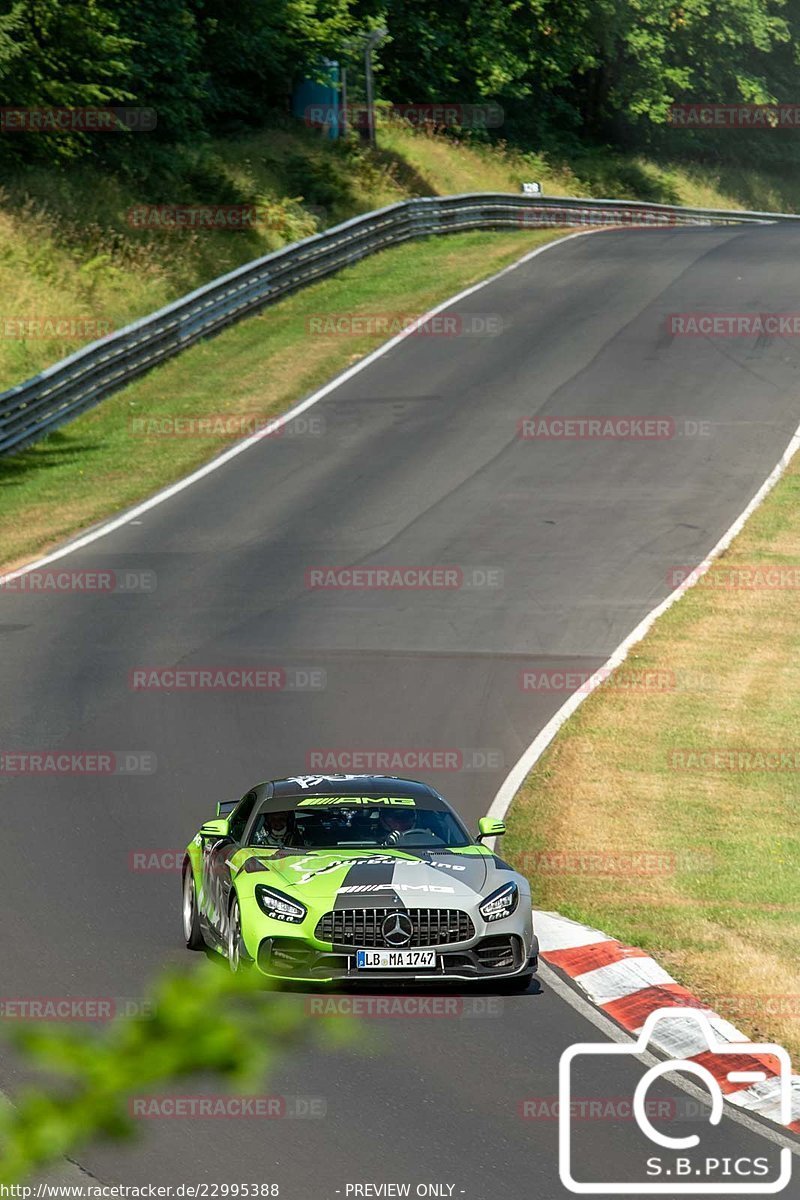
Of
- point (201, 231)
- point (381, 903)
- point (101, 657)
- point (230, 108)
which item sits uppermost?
point (230, 108)

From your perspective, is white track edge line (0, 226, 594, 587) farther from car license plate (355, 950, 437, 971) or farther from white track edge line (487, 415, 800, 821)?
car license plate (355, 950, 437, 971)

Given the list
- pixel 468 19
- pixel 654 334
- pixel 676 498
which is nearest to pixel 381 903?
pixel 676 498

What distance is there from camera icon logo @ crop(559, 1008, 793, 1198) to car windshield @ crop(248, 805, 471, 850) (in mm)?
2269

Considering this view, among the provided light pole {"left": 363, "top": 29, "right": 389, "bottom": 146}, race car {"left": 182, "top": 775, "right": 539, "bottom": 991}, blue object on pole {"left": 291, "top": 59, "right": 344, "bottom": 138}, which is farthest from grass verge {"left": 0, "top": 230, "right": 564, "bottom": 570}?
race car {"left": 182, "top": 775, "right": 539, "bottom": 991}

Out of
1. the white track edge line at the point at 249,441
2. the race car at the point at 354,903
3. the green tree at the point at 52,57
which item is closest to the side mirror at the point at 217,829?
the race car at the point at 354,903

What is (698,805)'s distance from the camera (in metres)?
14.8

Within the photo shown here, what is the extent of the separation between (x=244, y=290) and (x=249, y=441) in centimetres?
883

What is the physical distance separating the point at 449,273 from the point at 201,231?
7.90 meters

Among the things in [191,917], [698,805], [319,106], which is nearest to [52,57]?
[319,106]

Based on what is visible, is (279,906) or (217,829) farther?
(217,829)

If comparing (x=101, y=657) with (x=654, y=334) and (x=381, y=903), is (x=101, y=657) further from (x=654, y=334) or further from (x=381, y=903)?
(x=654, y=334)

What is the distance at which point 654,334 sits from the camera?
33.7 metres

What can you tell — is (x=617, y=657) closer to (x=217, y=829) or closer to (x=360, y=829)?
(x=360, y=829)

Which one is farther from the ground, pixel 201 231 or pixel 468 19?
pixel 468 19
